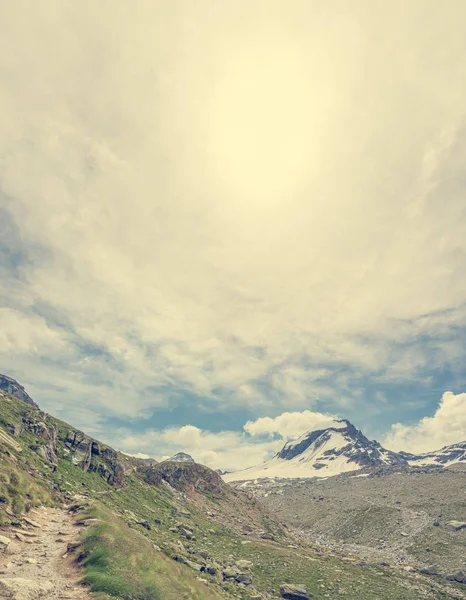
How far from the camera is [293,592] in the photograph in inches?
2005

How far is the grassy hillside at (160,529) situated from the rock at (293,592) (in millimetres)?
Answer: 1569

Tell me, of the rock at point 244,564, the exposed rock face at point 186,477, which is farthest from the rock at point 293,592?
the exposed rock face at point 186,477

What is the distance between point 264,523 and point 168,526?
5138cm

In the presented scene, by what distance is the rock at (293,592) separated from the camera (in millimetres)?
50406

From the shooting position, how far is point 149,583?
100 feet

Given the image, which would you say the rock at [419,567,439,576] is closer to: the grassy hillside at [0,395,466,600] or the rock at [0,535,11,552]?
the grassy hillside at [0,395,466,600]

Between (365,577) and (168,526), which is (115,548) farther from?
(365,577)

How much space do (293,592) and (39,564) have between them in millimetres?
39925

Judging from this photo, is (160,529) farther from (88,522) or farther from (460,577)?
(460,577)

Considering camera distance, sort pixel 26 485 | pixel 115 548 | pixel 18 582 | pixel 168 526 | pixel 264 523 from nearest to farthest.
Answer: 1. pixel 18 582
2. pixel 115 548
3. pixel 26 485
4. pixel 168 526
5. pixel 264 523

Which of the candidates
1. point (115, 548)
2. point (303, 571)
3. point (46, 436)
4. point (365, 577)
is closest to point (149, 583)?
point (115, 548)

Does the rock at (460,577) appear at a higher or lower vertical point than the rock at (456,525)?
lower

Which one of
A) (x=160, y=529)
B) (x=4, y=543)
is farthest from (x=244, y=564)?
(x=4, y=543)

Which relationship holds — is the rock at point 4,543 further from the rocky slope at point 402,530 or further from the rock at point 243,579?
the rocky slope at point 402,530
